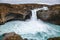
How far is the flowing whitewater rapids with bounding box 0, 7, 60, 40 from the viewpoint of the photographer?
235 centimetres

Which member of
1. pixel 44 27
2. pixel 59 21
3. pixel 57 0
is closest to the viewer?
pixel 44 27

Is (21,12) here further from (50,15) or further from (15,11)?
(50,15)

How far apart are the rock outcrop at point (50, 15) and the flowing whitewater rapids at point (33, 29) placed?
0.38 ft

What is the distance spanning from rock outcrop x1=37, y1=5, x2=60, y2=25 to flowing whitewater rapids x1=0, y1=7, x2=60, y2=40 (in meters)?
0.12

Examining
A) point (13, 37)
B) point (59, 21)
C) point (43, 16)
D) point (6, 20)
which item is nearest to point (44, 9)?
point (43, 16)

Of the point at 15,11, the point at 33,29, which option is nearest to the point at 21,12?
the point at 15,11

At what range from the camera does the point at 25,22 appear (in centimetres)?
272

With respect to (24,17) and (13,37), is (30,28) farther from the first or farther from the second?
(13,37)

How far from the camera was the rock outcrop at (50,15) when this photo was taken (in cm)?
281

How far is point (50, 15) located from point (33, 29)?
1.63 feet

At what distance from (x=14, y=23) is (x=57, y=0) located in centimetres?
95

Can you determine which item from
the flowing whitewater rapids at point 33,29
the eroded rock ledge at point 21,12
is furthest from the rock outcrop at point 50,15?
the flowing whitewater rapids at point 33,29

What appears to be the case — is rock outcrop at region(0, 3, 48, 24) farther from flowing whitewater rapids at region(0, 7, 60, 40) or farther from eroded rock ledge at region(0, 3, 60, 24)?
flowing whitewater rapids at region(0, 7, 60, 40)

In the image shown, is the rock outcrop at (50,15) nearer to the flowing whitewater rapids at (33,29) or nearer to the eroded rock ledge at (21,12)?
the eroded rock ledge at (21,12)
